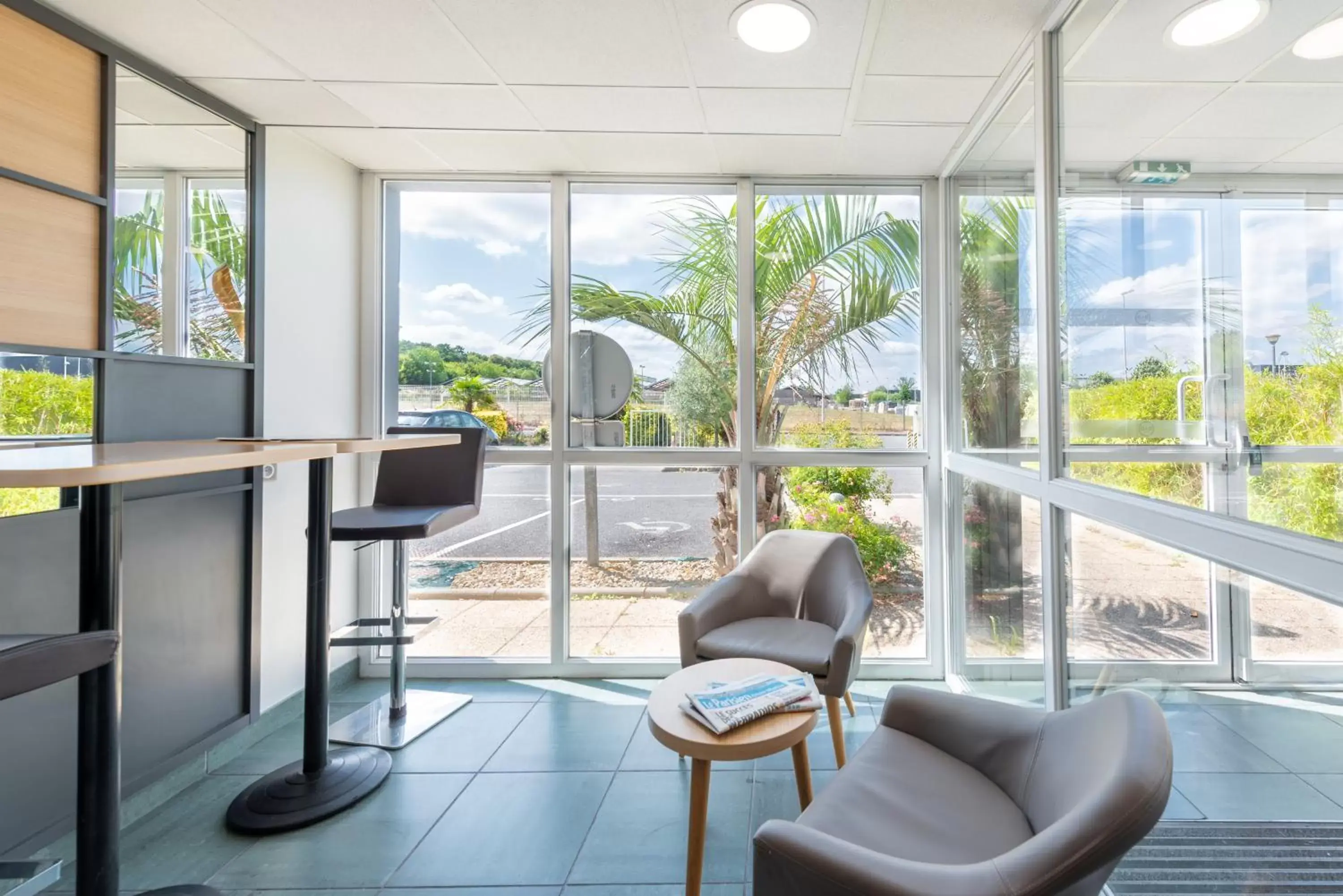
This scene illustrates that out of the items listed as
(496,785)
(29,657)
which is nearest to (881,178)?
(496,785)

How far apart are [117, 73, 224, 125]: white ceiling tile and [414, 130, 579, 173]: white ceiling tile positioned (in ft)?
2.75

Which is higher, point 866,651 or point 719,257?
point 719,257

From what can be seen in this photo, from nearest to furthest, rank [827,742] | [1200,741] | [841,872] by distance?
[841,872]
[1200,741]
[827,742]

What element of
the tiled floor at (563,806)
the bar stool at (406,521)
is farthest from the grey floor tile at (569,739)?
the bar stool at (406,521)

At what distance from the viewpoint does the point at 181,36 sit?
215 centimetres

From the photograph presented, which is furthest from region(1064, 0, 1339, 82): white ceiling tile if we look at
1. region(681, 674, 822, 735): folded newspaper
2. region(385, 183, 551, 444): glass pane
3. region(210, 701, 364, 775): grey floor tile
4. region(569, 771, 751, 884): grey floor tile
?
region(210, 701, 364, 775): grey floor tile

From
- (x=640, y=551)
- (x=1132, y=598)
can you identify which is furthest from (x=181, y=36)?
(x=1132, y=598)

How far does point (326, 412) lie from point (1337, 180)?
3.63m

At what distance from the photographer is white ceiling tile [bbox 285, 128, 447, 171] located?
2.92m

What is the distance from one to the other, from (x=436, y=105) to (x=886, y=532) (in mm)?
3011

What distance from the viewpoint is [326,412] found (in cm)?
321

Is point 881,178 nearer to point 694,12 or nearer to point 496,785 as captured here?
point 694,12

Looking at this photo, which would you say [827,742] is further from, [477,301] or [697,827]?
[477,301]

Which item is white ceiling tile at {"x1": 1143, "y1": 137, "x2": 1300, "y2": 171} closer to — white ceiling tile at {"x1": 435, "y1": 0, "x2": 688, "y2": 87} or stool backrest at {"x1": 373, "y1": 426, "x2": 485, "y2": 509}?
white ceiling tile at {"x1": 435, "y1": 0, "x2": 688, "y2": 87}
